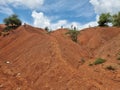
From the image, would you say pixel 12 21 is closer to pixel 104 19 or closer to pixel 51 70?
pixel 104 19

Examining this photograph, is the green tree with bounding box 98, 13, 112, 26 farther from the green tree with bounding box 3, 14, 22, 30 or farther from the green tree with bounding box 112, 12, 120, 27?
the green tree with bounding box 3, 14, 22, 30

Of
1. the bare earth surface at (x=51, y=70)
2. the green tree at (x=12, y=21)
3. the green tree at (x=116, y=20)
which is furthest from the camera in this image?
the green tree at (x=116, y=20)

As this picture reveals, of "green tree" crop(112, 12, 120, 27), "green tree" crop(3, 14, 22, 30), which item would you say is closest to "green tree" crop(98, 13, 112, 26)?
"green tree" crop(112, 12, 120, 27)

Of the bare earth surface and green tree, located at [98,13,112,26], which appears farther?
green tree, located at [98,13,112,26]

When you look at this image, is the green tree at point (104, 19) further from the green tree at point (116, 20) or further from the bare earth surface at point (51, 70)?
the bare earth surface at point (51, 70)

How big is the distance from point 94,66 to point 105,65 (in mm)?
1036

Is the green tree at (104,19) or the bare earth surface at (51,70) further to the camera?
the green tree at (104,19)

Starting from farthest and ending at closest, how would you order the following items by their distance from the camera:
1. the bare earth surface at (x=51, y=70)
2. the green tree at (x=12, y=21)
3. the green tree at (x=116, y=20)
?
the green tree at (x=116, y=20), the green tree at (x=12, y=21), the bare earth surface at (x=51, y=70)

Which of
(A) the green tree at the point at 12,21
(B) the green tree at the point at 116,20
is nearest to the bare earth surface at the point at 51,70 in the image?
(A) the green tree at the point at 12,21

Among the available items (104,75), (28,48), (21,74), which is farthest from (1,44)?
(104,75)

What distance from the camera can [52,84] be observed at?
1588 centimetres

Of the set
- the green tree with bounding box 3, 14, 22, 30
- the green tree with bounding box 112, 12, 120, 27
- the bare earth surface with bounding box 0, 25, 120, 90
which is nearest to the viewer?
the bare earth surface with bounding box 0, 25, 120, 90

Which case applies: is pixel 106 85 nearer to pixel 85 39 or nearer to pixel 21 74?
pixel 21 74

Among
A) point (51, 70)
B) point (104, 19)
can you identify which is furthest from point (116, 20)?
point (51, 70)
